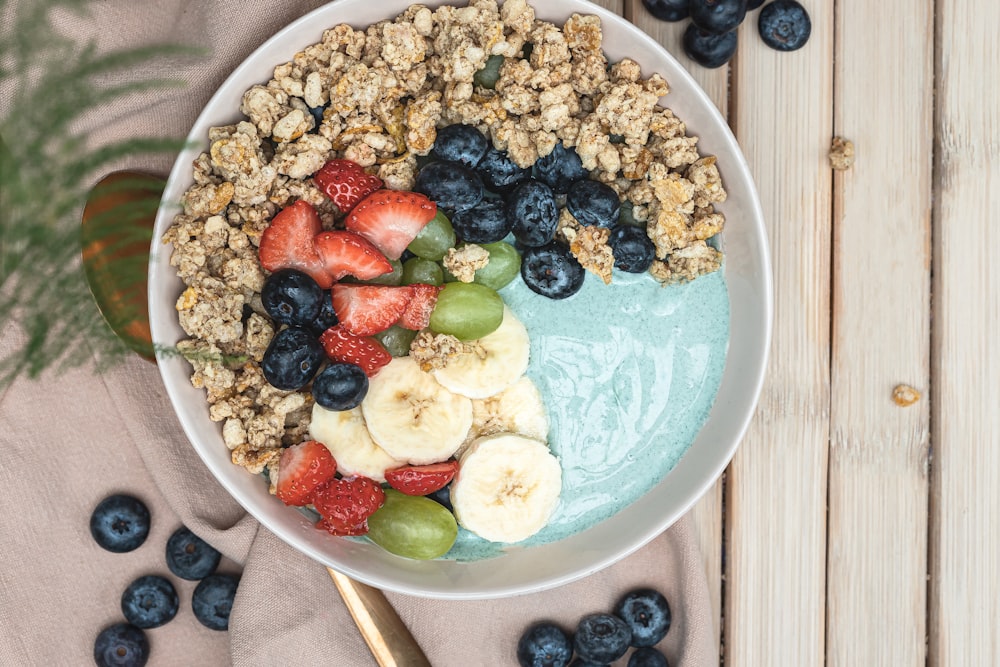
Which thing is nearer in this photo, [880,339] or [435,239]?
[435,239]

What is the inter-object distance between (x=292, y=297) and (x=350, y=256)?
85mm

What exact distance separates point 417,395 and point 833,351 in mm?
599

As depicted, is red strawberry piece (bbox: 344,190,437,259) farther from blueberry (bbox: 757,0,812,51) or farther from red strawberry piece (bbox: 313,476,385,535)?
blueberry (bbox: 757,0,812,51)

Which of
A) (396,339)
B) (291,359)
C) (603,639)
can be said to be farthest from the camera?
(603,639)

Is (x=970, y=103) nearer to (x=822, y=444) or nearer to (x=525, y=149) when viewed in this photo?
(x=822, y=444)

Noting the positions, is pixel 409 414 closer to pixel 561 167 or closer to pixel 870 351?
pixel 561 167

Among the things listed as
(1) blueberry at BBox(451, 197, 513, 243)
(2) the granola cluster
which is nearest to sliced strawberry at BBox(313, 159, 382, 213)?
(2) the granola cluster

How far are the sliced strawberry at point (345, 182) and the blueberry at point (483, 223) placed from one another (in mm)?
114

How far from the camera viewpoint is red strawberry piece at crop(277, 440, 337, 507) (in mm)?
1113

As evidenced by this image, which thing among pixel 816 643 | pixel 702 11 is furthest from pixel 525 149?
pixel 816 643

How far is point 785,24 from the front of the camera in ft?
4.05

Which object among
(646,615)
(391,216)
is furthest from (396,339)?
(646,615)

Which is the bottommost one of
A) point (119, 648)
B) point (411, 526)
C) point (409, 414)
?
point (119, 648)

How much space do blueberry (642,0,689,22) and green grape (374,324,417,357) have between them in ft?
1.77
